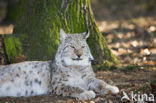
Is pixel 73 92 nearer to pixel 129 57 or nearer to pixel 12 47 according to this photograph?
pixel 12 47

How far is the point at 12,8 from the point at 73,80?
36.3 feet

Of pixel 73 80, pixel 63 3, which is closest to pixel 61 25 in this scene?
pixel 63 3

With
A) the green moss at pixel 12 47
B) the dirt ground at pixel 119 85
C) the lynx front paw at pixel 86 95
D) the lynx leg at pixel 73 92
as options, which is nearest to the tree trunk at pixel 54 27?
the green moss at pixel 12 47

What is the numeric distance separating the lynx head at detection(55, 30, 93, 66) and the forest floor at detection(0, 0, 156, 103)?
75 centimetres

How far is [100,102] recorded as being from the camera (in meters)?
4.64

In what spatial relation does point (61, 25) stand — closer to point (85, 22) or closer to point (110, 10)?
point (85, 22)

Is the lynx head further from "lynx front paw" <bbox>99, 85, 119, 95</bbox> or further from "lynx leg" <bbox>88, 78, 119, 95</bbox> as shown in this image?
"lynx front paw" <bbox>99, 85, 119, 95</bbox>

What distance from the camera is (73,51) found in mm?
5281

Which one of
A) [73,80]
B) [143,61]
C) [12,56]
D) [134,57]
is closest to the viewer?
[73,80]

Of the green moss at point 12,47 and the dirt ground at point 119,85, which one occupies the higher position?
the green moss at point 12,47

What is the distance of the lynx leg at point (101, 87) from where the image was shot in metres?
5.06

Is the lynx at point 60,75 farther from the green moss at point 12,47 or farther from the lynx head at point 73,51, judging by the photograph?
the green moss at point 12,47

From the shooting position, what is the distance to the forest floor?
Answer: 495 centimetres

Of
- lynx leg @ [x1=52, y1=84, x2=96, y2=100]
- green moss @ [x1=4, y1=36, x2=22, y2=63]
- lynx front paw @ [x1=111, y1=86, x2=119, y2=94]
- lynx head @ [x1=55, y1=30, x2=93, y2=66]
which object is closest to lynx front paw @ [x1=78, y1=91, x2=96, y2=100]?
lynx leg @ [x1=52, y1=84, x2=96, y2=100]
